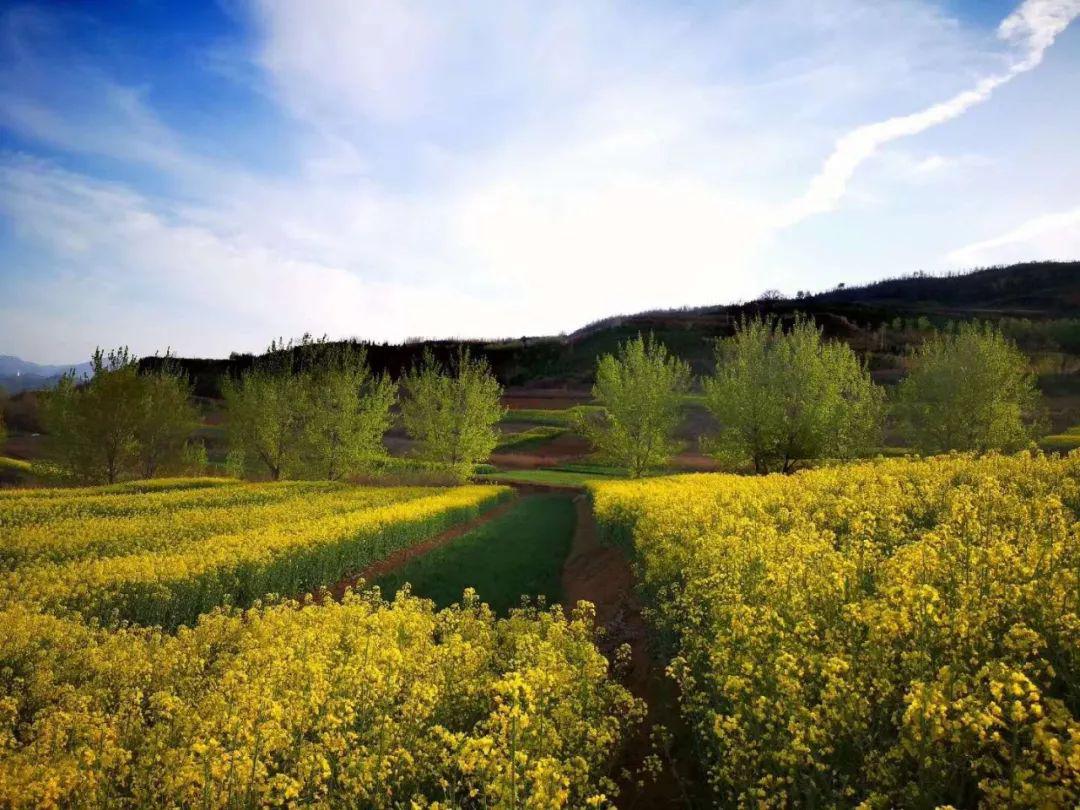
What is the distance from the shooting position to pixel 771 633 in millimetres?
7008

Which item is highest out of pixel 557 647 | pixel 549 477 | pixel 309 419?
pixel 309 419

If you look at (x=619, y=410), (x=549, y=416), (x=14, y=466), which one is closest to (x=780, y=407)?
(x=619, y=410)

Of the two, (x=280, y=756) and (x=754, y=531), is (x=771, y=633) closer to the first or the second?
Result: (x=754, y=531)

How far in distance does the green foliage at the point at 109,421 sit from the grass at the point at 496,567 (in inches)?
1075

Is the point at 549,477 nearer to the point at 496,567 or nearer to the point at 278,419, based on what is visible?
the point at 278,419

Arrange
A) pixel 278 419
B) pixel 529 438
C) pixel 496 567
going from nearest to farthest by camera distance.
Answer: pixel 496 567 < pixel 278 419 < pixel 529 438

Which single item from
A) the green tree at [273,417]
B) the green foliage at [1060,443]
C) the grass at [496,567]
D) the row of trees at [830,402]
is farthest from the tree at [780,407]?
the green tree at [273,417]

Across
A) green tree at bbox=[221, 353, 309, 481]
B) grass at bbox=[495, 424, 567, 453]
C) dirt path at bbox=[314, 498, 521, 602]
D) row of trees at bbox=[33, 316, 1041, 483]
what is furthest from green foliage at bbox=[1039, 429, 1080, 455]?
green tree at bbox=[221, 353, 309, 481]

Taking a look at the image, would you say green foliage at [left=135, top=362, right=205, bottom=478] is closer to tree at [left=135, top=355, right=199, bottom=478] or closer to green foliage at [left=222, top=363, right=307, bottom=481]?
tree at [left=135, top=355, right=199, bottom=478]

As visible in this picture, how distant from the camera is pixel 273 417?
43250 mm

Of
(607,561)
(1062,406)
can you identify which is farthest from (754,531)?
(1062,406)

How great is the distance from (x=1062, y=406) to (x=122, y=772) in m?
80.1

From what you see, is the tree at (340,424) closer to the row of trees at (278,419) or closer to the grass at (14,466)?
the row of trees at (278,419)

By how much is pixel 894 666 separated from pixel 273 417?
43.5 m
